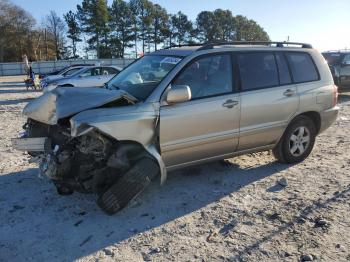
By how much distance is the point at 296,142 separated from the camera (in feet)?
21.2

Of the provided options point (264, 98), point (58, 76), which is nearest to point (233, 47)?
point (264, 98)

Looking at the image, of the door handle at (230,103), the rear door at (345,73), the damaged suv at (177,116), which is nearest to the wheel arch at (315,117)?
the damaged suv at (177,116)

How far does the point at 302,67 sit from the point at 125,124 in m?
3.23

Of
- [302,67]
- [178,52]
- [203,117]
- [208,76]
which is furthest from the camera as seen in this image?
[302,67]

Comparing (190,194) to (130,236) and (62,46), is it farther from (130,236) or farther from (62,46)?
(62,46)

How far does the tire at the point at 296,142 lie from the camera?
20.6 ft

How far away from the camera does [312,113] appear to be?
6492 mm

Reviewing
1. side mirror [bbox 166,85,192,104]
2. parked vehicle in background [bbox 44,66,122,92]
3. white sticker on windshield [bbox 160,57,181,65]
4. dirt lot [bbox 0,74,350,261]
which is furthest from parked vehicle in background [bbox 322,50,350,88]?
side mirror [bbox 166,85,192,104]

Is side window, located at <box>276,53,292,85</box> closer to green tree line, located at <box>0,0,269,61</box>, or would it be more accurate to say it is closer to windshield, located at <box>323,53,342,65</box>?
windshield, located at <box>323,53,342,65</box>

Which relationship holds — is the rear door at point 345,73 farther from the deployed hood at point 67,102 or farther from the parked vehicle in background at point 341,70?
the deployed hood at point 67,102

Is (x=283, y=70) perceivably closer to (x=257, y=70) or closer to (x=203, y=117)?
(x=257, y=70)

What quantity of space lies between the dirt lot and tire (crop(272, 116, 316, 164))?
0.16m

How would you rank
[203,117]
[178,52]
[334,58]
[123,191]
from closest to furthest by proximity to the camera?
[123,191]
[203,117]
[178,52]
[334,58]

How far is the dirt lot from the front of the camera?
12.9 feet
